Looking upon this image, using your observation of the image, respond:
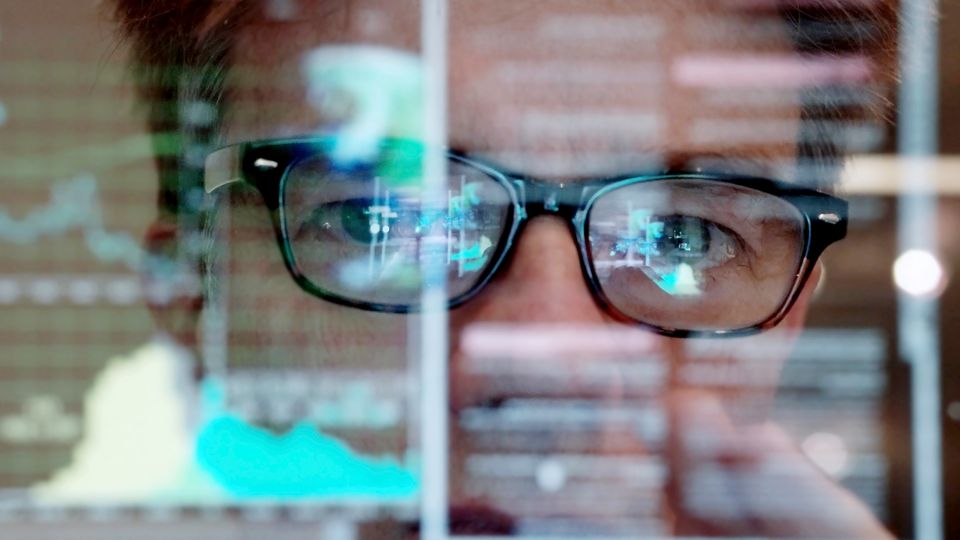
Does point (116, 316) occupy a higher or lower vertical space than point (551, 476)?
higher

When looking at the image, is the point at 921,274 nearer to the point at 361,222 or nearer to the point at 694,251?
the point at 694,251

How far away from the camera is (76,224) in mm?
812

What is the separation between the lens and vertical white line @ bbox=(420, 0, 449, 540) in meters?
0.75

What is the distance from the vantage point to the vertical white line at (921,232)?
76 centimetres

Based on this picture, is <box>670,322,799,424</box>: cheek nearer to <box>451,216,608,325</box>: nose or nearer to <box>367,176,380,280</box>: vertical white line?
<box>451,216,608,325</box>: nose

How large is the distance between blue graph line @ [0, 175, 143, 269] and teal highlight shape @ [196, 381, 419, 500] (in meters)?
0.17

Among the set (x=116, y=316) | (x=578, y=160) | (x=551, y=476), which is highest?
(x=578, y=160)

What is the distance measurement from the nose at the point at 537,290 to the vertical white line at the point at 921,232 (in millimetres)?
270

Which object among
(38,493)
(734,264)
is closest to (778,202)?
(734,264)

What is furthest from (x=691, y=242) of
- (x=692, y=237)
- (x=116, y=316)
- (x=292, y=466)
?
(x=116, y=316)

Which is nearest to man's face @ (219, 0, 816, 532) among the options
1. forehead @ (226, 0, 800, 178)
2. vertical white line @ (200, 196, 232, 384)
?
forehead @ (226, 0, 800, 178)

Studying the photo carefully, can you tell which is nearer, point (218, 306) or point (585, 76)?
point (585, 76)

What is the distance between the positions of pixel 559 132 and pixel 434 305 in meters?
0.17

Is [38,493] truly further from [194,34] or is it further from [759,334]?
[759,334]
